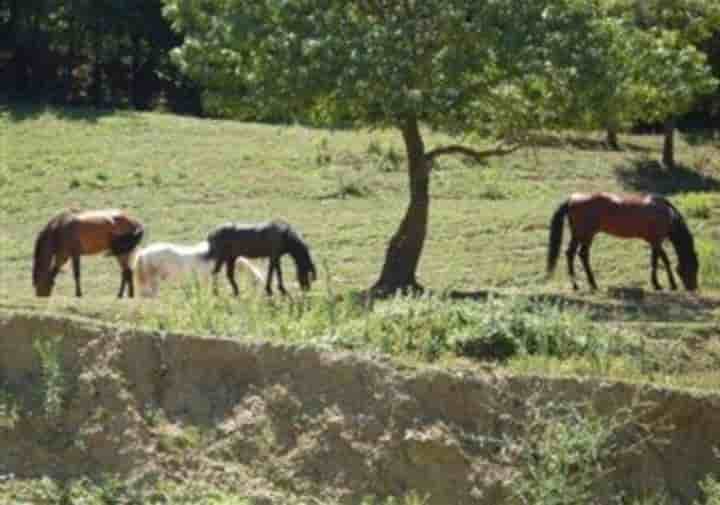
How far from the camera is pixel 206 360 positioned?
12312 mm

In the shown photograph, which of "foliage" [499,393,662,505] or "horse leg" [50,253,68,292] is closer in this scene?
"foliage" [499,393,662,505]

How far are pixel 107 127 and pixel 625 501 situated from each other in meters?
32.1

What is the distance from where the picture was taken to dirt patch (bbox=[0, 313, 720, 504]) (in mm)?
11383

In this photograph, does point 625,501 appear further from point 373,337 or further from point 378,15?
point 378,15

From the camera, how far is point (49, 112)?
142 ft

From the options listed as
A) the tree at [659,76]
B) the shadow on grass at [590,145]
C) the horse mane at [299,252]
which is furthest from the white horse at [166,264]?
the shadow on grass at [590,145]

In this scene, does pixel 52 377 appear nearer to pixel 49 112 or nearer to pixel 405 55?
pixel 405 55

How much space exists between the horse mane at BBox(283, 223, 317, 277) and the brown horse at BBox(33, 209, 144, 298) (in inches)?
91.8

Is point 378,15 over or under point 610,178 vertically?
over

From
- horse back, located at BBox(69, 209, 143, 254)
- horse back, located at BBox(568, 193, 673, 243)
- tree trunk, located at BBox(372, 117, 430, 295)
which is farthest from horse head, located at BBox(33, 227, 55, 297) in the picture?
horse back, located at BBox(568, 193, 673, 243)

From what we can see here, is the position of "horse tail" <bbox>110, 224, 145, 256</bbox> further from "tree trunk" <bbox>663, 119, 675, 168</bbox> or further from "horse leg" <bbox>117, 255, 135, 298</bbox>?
"tree trunk" <bbox>663, 119, 675, 168</bbox>

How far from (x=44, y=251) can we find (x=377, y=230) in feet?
30.0

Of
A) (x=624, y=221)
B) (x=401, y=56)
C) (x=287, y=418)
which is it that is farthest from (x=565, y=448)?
(x=624, y=221)

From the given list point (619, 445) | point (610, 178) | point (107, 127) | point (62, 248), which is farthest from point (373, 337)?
point (107, 127)
